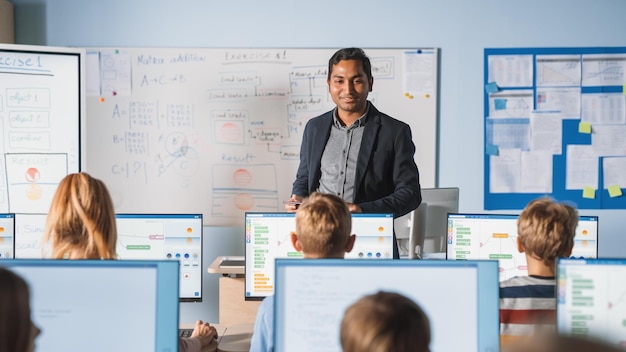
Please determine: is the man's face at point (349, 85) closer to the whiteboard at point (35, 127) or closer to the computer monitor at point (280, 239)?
the computer monitor at point (280, 239)

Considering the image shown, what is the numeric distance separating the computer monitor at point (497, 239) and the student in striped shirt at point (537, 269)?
515 millimetres

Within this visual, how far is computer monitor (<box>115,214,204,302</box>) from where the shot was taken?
272 centimetres

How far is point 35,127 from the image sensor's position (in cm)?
405

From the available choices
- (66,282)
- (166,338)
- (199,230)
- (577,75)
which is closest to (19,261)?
(66,282)

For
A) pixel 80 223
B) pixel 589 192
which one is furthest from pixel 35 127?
pixel 589 192

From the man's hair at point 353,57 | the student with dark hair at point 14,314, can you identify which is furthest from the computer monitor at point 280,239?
the student with dark hair at point 14,314

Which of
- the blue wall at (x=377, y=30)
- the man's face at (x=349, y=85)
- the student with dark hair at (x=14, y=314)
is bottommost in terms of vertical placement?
the student with dark hair at (x=14, y=314)

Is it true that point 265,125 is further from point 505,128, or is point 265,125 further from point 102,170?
point 505,128

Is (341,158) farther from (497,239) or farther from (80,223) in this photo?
(80,223)

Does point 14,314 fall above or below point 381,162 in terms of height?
below

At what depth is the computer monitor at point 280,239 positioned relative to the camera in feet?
8.87

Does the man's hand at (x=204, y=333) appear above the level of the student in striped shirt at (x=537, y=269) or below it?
below

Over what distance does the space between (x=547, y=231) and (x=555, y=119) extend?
256 cm

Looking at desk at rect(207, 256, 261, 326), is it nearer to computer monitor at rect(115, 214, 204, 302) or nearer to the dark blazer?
computer monitor at rect(115, 214, 204, 302)
